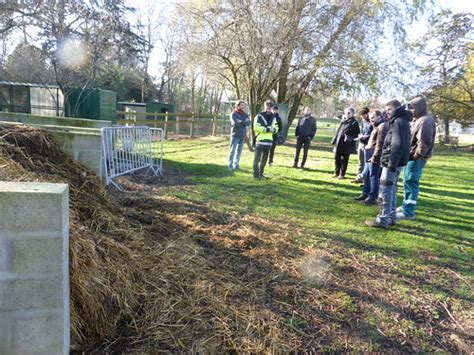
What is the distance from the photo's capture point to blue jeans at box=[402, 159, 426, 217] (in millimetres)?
5887

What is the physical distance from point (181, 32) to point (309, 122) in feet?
23.4

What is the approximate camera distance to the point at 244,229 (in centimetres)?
481

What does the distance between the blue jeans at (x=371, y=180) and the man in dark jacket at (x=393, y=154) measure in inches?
49.4

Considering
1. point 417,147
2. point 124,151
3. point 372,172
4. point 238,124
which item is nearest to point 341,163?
point 372,172

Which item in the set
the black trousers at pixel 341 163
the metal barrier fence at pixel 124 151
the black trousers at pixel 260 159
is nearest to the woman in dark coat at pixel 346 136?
the black trousers at pixel 341 163

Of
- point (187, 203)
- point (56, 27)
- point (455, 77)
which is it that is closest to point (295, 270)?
point (187, 203)

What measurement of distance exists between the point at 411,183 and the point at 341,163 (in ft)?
11.3

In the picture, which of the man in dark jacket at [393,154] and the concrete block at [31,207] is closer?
the concrete block at [31,207]

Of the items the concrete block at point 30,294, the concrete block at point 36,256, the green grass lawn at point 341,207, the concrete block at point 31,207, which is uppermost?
the concrete block at point 31,207

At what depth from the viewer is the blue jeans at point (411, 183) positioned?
5.89 metres

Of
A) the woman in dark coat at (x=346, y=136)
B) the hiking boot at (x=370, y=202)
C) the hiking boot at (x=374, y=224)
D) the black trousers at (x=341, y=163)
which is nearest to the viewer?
the hiking boot at (x=374, y=224)

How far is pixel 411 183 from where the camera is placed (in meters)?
5.94

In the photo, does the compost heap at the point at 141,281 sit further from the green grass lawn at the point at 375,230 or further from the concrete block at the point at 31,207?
the green grass lawn at the point at 375,230

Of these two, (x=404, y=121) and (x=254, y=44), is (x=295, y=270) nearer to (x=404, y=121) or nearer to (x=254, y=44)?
(x=404, y=121)
